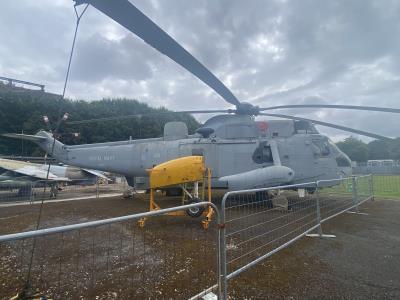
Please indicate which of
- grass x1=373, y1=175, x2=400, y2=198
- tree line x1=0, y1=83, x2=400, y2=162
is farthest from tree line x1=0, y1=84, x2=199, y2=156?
grass x1=373, y1=175, x2=400, y2=198

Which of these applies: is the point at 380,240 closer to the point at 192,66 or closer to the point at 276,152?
the point at 276,152

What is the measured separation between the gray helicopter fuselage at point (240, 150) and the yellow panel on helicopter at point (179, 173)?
3.26 m

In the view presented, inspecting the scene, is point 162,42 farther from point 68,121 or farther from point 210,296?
point 68,121

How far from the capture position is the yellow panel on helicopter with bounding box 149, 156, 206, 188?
7.16 meters

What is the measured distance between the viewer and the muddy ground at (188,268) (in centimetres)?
321

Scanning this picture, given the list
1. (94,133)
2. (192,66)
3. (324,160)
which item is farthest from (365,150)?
(192,66)

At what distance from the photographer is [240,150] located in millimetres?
10789

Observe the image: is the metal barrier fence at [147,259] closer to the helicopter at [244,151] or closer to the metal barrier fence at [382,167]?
the helicopter at [244,151]

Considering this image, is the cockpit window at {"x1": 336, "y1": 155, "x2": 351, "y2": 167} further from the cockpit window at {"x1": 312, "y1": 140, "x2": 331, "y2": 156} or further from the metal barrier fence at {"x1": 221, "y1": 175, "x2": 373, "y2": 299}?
the metal barrier fence at {"x1": 221, "y1": 175, "x2": 373, "y2": 299}

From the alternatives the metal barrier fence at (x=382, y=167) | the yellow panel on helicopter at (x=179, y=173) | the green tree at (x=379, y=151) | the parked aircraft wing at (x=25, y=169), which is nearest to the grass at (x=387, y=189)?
the metal barrier fence at (x=382, y=167)

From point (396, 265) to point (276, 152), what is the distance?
20.8ft

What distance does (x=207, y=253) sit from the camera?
4.64 m

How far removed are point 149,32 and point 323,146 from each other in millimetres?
8568

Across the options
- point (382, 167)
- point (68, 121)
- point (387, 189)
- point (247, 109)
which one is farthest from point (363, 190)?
point (68, 121)
